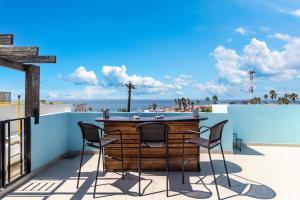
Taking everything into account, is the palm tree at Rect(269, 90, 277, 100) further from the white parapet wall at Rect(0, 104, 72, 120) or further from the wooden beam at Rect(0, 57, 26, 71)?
the wooden beam at Rect(0, 57, 26, 71)

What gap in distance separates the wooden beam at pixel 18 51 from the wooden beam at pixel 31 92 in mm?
848

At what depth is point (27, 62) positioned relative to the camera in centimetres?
384

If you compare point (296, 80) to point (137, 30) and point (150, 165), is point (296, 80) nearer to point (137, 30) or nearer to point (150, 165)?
point (137, 30)

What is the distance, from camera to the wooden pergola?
10.9ft

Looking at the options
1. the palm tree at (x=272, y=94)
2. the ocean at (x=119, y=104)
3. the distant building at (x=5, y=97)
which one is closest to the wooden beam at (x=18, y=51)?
the ocean at (x=119, y=104)

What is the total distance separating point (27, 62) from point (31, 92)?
59 centimetres

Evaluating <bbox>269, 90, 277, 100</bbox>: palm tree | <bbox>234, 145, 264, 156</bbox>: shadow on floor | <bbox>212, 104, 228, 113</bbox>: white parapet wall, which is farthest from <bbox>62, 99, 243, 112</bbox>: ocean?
<bbox>269, 90, 277, 100</bbox>: palm tree

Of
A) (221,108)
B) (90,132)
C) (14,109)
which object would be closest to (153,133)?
(90,132)

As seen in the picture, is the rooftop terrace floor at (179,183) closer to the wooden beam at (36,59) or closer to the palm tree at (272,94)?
the wooden beam at (36,59)

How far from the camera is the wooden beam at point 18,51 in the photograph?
3.33 metres

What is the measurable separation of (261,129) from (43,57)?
5669mm

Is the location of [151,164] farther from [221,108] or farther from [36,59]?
[221,108]

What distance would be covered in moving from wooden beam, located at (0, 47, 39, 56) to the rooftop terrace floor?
1842 mm

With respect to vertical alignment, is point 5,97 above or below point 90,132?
above
